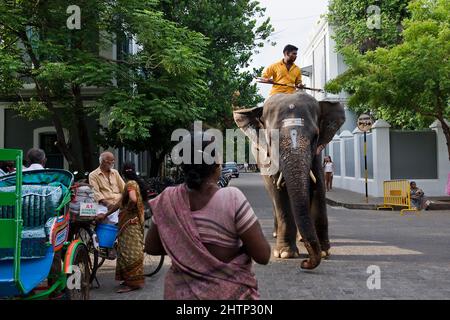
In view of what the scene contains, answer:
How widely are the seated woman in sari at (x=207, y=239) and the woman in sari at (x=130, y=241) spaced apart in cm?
361

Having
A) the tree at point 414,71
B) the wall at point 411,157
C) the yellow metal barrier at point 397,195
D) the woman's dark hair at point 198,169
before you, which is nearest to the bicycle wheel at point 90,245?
the woman's dark hair at point 198,169

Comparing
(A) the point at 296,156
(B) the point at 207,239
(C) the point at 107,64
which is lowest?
(B) the point at 207,239

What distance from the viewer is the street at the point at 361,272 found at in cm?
603

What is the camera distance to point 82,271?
5465mm

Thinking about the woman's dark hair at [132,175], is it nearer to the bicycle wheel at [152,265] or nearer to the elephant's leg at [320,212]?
the bicycle wheel at [152,265]

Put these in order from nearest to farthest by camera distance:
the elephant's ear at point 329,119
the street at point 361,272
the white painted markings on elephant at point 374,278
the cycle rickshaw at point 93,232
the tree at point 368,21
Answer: the street at point 361,272 < the white painted markings on elephant at point 374,278 < the cycle rickshaw at point 93,232 < the elephant's ear at point 329,119 < the tree at point 368,21

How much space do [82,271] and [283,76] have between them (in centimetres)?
450

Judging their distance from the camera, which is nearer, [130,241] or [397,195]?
[130,241]

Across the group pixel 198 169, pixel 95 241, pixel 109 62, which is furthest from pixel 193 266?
pixel 109 62

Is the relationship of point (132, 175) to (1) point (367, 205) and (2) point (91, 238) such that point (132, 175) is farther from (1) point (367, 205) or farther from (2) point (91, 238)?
(1) point (367, 205)

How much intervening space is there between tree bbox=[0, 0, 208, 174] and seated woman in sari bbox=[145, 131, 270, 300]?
35.8 ft

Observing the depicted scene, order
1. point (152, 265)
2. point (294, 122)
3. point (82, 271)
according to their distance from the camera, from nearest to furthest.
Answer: point (82, 271), point (294, 122), point (152, 265)
